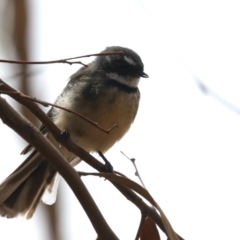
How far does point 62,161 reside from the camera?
1503 mm

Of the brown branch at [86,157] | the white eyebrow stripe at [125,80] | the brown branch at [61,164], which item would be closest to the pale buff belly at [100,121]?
the white eyebrow stripe at [125,80]

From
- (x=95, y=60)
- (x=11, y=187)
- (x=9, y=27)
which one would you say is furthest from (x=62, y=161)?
(x=95, y=60)

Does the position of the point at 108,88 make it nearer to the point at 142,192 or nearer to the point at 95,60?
the point at 95,60

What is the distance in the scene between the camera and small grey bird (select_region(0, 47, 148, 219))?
10.7ft

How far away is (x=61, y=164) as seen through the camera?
4.93 feet

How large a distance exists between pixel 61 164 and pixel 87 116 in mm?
1920

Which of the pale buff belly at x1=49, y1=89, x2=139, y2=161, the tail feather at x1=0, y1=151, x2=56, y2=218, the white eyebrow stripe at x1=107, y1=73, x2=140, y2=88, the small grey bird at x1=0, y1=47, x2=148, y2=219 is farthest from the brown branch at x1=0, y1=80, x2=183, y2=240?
the white eyebrow stripe at x1=107, y1=73, x2=140, y2=88

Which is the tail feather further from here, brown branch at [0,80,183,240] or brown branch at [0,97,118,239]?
brown branch at [0,97,118,239]

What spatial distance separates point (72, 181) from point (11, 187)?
1.30m

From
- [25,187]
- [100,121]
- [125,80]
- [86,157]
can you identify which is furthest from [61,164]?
[125,80]

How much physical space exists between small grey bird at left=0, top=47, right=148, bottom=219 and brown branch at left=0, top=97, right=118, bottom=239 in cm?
153

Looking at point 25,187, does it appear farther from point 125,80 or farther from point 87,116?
point 125,80

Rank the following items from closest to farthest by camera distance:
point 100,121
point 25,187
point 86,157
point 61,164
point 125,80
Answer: point 61,164 → point 86,157 → point 25,187 → point 100,121 → point 125,80

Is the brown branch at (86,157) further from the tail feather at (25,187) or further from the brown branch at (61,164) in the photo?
the tail feather at (25,187)
